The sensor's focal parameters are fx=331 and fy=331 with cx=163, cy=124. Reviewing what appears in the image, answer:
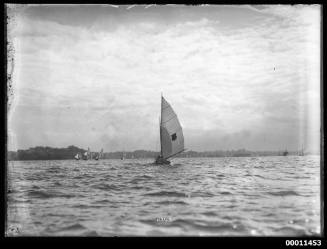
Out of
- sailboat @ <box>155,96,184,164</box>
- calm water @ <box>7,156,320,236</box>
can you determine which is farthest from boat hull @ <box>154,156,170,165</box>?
calm water @ <box>7,156,320,236</box>

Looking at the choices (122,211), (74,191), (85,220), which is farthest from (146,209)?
(74,191)

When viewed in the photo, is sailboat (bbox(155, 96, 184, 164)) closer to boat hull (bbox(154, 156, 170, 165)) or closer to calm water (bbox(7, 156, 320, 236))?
boat hull (bbox(154, 156, 170, 165))

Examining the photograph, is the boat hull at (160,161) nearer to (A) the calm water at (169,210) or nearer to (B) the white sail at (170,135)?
(B) the white sail at (170,135)

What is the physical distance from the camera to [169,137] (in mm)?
30953

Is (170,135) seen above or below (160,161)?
above

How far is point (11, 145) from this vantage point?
10008mm

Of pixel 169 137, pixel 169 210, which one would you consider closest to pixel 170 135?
pixel 169 137

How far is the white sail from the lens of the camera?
26.3m

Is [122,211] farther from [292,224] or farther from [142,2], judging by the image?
[142,2]

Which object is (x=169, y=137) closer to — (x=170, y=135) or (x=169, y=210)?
(x=170, y=135)

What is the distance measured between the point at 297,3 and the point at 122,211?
27.0ft

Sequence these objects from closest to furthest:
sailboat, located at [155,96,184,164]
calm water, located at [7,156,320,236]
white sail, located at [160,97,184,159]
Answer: calm water, located at [7,156,320,236] < white sail, located at [160,97,184,159] < sailboat, located at [155,96,184,164]

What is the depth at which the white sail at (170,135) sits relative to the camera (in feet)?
86.4

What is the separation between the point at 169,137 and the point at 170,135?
2.18 ft
